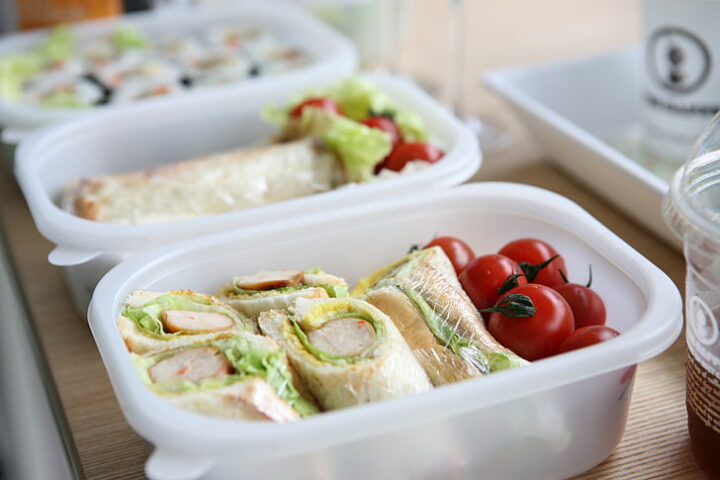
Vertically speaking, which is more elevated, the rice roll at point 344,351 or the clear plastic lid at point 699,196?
the clear plastic lid at point 699,196

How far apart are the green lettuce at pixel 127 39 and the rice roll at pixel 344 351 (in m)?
1.26

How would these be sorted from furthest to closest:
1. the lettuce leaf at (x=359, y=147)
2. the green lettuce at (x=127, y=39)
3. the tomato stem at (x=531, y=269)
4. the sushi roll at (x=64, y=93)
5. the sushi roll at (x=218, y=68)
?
the green lettuce at (x=127, y=39) → the sushi roll at (x=218, y=68) → the sushi roll at (x=64, y=93) → the lettuce leaf at (x=359, y=147) → the tomato stem at (x=531, y=269)

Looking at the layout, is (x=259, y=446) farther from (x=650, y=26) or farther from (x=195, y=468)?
(x=650, y=26)

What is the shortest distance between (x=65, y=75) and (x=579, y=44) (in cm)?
128

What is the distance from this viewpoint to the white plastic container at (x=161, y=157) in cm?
116

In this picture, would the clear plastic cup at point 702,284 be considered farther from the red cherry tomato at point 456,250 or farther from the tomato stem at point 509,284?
the red cherry tomato at point 456,250

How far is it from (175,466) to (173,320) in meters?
0.25

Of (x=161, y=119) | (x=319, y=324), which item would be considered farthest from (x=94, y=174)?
(x=319, y=324)

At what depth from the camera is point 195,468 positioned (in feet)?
2.41

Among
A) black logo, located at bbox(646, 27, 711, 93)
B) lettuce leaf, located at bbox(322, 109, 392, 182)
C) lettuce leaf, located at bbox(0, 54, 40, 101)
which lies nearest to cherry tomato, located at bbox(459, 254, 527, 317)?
lettuce leaf, located at bbox(322, 109, 392, 182)

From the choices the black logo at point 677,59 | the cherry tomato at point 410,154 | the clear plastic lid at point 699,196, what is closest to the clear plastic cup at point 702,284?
the clear plastic lid at point 699,196

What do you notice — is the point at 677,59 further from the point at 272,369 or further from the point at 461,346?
the point at 272,369

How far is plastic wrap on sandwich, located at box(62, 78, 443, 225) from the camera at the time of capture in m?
1.32

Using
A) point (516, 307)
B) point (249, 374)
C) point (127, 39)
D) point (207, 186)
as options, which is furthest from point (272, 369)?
point (127, 39)
